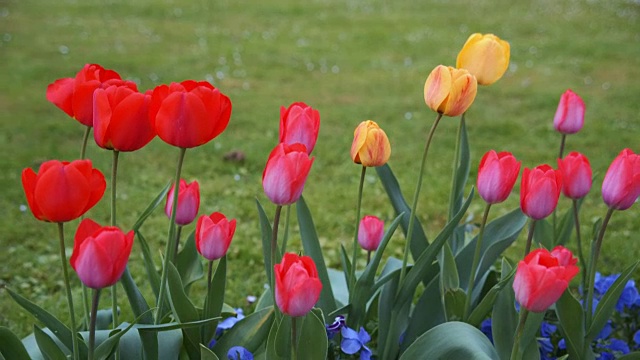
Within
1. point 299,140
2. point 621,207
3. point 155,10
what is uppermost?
point 155,10

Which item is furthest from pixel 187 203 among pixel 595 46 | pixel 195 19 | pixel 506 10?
pixel 506 10

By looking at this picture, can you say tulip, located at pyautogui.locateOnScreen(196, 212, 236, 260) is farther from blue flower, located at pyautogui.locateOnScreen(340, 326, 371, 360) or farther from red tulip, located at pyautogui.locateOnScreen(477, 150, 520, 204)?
red tulip, located at pyautogui.locateOnScreen(477, 150, 520, 204)

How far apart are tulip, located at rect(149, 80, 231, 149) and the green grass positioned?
5.90 ft

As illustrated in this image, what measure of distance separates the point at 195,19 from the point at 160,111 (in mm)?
9061

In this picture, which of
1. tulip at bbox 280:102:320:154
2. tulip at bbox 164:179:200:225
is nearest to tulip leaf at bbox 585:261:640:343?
tulip at bbox 280:102:320:154

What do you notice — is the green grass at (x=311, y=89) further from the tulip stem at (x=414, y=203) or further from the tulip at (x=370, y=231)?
the tulip stem at (x=414, y=203)

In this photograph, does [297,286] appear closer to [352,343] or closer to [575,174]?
[352,343]

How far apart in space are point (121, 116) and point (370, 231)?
2.91ft

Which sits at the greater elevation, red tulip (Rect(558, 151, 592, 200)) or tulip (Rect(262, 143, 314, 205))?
tulip (Rect(262, 143, 314, 205))

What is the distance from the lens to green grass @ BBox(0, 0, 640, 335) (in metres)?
4.19

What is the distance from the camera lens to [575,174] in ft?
6.55

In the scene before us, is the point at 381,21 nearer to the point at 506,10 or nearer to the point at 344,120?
the point at 506,10

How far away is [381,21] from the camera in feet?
34.2

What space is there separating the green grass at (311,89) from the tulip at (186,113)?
1.80m
